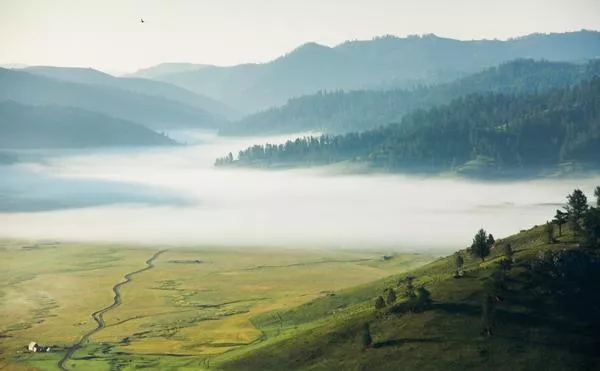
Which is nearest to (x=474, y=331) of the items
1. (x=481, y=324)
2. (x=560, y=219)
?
(x=481, y=324)

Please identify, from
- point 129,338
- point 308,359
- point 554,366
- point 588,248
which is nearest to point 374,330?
point 308,359

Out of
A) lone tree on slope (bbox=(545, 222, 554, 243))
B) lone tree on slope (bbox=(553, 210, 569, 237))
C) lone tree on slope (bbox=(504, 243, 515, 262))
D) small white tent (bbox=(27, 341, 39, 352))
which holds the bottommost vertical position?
small white tent (bbox=(27, 341, 39, 352))

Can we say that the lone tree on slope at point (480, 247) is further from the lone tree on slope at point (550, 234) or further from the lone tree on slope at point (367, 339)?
the lone tree on slope at point (367, 339)

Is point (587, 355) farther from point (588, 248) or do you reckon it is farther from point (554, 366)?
point (588, 248)

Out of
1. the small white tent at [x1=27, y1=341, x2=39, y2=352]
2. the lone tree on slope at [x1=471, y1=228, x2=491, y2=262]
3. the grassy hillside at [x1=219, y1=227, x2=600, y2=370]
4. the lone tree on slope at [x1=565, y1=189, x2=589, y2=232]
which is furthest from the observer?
the lone tree on slope at [x1=471, y1=228, x2=491, y2=262]

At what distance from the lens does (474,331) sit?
495 feet

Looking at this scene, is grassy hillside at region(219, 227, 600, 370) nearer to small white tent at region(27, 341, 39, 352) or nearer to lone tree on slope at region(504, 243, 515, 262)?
lone tree on slope at region(504, 243, 515, 262)

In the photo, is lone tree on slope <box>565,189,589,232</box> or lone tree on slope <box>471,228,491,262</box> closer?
lone tree on slope <box>565,189,589,232</box>

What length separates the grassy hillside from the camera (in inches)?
5610

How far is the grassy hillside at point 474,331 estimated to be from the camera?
142500mm

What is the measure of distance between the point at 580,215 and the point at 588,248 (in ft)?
51.6

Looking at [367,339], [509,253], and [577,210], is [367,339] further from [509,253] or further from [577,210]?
[577,210]

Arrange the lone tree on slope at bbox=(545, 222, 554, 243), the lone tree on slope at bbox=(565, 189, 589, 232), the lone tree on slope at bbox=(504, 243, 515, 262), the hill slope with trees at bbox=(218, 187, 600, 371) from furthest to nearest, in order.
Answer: the lone tree on slope at bbox=(565, 189, 589, 232), the lone tree on slope at bbox=(545, 222, 554, 243), the lone tree on slope at bbox=(504, 243, 515, 262), the hill slope with trees at bbox=(218, 187, 600, 371)

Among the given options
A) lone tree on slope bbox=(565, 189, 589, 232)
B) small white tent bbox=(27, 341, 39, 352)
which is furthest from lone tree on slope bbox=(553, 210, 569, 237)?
small white tent bbox=(27, 341, 39, 352)
